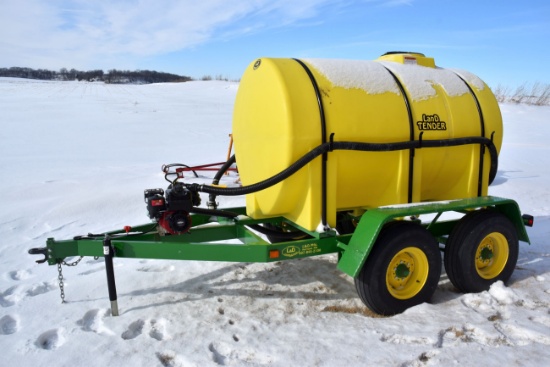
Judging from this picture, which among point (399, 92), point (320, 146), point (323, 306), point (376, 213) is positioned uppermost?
point (399, 92)

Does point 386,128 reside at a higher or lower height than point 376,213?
higher

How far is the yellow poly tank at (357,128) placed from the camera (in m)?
3.59

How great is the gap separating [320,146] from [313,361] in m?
1.60

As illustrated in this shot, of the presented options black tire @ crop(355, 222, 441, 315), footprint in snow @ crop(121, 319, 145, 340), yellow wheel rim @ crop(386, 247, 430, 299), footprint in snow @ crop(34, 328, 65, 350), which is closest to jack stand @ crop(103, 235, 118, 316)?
footprint in snow @ crop(121, 319, 145, 340)

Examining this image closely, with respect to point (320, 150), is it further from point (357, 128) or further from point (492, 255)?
point (492, 255)

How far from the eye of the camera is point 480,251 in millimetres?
4191

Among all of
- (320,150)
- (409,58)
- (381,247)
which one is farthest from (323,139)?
(409,58)

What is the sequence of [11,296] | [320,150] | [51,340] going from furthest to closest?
[11,296] < [320,150] < [51,340]

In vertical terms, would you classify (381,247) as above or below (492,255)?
above

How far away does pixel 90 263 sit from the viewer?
477 centimetres

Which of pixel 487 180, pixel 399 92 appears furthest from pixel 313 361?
pixel 487 180

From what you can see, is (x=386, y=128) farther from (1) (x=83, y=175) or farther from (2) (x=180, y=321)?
(1) (x=83, y=175)

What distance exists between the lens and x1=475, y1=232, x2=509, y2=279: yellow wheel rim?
4.18 m

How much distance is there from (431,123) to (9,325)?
391cm
